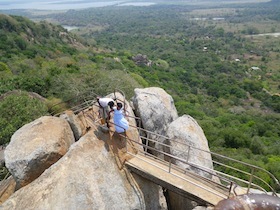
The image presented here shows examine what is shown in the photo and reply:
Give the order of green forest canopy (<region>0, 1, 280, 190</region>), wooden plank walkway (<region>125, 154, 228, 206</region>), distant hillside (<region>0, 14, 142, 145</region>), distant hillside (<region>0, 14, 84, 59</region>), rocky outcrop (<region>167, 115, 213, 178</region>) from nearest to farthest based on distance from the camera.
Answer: wooden plank walkway (<region>125, 154, 228, 206</region>)
rocky outcrop (<region>167, 115, 213, 178</region>)
distant hillside (<region>0, 14, 142, 145</region>)
green forest canopy (<region>0, 1, 280, 190</region>)
distant hillside (<region>0, 14, 84, 59</region>)

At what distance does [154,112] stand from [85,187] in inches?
319

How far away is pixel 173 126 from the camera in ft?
57.2

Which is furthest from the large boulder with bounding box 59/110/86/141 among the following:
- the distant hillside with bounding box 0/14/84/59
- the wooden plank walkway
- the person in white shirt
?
the distant hillside with bounding box 0/14/84/59

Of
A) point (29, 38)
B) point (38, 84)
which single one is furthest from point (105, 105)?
point (29, 38)

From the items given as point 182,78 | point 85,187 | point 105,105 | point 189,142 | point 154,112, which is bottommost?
point 182,78

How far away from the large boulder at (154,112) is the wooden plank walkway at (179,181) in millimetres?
3957

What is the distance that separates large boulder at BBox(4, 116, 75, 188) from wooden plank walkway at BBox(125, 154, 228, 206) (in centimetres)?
350

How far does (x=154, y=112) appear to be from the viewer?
18516 mm

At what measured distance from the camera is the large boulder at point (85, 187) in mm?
11203

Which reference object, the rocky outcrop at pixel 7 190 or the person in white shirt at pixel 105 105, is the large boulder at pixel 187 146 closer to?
the person in white shirt at pixel 105 105

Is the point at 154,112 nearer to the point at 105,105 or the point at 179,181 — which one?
the point at 105,105

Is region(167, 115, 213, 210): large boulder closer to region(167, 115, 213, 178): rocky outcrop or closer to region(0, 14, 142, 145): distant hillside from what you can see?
region(167, 115, 213, 178): rocky outcrop

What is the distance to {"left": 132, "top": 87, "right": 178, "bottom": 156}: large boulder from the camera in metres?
18.1

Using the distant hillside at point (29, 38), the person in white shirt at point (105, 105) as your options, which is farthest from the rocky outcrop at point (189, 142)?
the distant hillside at point (29, 38)
